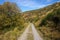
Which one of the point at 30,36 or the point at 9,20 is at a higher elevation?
the point at 9,20

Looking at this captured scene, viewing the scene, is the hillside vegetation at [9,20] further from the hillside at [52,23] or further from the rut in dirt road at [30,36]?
the hillside at [52,23]

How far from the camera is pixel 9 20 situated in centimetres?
1331

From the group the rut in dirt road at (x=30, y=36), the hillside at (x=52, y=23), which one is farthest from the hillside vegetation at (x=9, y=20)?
the hillside at (x=52, y=23)

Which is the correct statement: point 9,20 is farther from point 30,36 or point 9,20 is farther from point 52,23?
point 52,23

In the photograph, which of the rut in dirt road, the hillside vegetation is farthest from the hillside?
the hillside vegetation

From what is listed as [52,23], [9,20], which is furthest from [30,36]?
[9,20]

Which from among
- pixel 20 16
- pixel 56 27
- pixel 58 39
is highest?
pixel 20 16

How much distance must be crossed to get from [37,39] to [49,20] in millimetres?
1741

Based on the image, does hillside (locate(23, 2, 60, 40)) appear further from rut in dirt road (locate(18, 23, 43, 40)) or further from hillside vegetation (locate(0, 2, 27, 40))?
hillside vegetation (locate(0, 2, 27, 40))

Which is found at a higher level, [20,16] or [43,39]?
[20,16]

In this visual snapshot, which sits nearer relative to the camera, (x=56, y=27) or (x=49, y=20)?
(x=56, y=27)

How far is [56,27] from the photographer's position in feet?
45.5

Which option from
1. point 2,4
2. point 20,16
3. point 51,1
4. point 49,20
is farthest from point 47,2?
point 2,4

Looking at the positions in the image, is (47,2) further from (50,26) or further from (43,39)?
(43,39)
